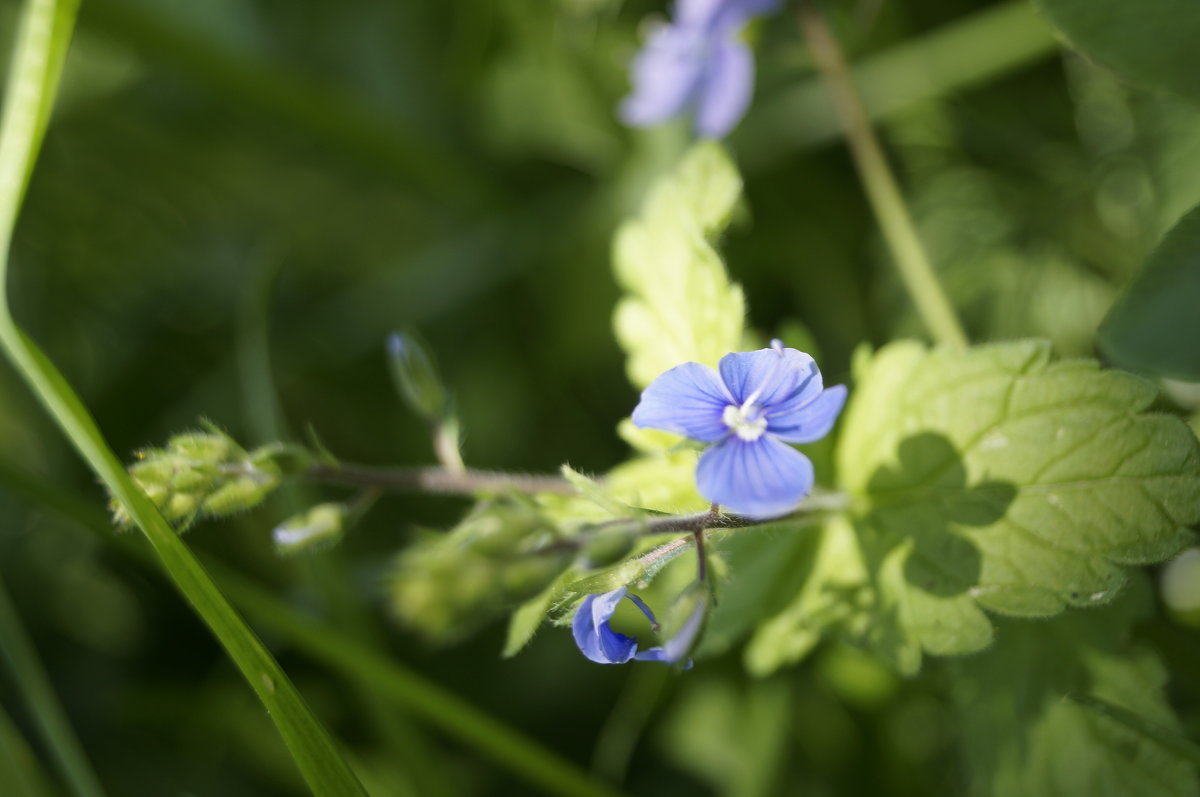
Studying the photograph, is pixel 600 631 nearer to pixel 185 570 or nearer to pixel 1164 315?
pixel 185 570

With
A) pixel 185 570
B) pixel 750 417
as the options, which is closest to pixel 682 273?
pixel 750 417

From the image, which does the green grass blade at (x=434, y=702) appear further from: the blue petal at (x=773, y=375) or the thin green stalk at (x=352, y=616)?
Result: the blue petal at (x=773, y=375)

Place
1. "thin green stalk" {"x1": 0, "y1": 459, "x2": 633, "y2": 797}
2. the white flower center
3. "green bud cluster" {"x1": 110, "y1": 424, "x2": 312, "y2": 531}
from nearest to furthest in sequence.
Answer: the white flower center < "green bud cluster" {"x1": 110, "y1": 424, "x2": 312, "y2": 531} < "thin green stalk" {"x1": 0, "y1": 459, "x2": 633, "y2": 797}

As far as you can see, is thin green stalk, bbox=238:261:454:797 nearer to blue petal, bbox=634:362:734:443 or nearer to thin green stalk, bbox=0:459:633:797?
thin green stalk, bbox=0:459:633:797

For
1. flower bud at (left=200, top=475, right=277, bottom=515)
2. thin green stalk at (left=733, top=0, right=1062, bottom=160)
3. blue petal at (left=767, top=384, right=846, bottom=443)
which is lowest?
blue petal at (left=767, top=384, right=846, bottom=443)

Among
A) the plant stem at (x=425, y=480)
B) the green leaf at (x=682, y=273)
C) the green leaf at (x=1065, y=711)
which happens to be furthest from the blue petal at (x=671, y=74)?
the green leaf at (x=1065, y=711)

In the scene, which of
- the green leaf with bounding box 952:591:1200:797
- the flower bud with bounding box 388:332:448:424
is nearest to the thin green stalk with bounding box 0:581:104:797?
the flower bud with bounding box 388:332:448:424
